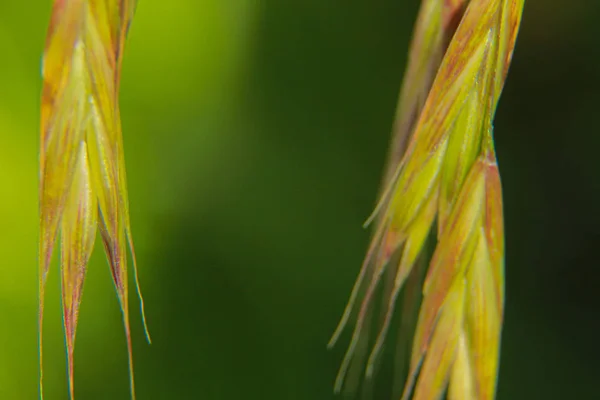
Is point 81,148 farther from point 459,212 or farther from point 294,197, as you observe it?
point 294,197

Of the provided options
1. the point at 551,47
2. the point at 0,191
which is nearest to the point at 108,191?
the point at 0,191

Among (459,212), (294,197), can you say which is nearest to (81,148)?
(459,212)

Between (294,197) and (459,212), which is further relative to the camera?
(294,197)

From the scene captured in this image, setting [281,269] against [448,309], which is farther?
[281,269]

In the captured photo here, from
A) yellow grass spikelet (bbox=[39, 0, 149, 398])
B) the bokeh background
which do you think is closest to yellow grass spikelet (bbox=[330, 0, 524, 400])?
yellow grass spikelet (bbox=[39, 0, 149, 398])

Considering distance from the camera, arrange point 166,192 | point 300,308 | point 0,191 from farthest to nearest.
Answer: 1. point 300,308
2. point 166,192
3. point 0,191

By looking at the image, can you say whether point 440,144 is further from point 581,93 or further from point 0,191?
Result: point 581,93

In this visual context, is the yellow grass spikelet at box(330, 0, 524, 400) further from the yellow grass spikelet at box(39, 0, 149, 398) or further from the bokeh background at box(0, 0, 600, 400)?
the bokeh background at box(0, 0, 600, 400)

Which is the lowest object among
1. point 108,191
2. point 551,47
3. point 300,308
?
point 300,308
